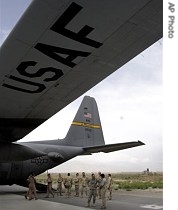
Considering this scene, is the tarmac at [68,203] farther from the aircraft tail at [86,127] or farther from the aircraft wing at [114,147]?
the aircraft tail at [86,127]

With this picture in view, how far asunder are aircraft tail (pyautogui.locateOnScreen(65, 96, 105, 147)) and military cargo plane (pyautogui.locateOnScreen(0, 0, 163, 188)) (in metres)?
12.2

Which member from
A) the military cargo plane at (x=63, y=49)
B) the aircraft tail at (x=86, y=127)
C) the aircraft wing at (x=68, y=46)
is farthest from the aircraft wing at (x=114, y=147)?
the aircraft wing at (x=68, y=46)

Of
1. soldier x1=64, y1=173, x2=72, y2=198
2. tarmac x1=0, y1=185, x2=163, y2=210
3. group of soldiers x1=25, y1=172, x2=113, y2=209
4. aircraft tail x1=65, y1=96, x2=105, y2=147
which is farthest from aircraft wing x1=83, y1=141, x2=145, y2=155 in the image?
tarmac x1=0, y1=185, x2=163, y2=210

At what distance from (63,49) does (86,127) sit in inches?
685

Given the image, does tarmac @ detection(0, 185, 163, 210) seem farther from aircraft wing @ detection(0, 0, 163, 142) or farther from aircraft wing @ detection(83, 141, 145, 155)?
aircraft wing @ detection(0, 0, 163, 142)

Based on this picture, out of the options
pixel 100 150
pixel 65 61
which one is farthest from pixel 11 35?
pixel 100 150

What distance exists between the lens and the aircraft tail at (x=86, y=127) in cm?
2302

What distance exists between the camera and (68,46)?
6293 mm

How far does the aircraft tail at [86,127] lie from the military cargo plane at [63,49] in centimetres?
1219

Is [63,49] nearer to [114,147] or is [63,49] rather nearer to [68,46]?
[68,46]

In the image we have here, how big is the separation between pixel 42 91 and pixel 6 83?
37.8 inches

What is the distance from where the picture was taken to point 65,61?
6.90 meters

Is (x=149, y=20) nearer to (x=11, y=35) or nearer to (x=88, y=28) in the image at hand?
(x=88, y=28)

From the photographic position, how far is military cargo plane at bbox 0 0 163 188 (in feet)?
17.3
